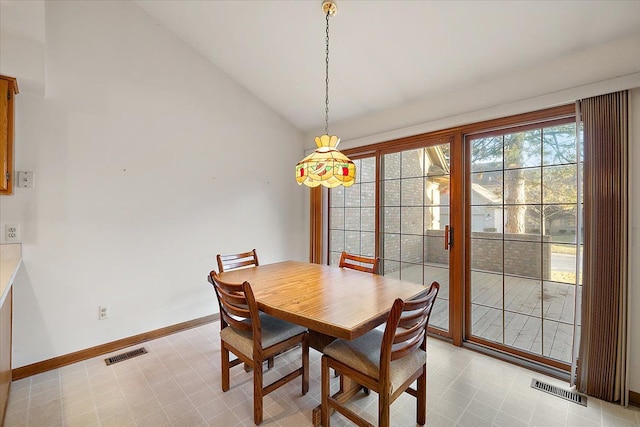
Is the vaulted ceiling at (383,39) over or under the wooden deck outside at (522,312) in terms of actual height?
over

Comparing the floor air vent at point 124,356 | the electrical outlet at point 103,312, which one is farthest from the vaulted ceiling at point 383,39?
the floor air vent at point 124,356

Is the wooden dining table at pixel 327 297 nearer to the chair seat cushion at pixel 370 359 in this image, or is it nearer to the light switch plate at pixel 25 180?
the chair seat cushion at pixel 370 359

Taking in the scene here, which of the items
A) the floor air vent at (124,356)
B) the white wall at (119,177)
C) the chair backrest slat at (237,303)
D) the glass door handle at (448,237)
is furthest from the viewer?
the glass door handle at (448,237)

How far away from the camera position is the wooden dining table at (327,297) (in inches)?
55.7

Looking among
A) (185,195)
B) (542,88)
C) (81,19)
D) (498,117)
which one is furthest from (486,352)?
(81,19)

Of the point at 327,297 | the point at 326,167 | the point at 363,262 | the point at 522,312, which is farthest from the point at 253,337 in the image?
the point at 522,312

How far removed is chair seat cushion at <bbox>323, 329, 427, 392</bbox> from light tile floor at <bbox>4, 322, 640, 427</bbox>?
0.45 meters

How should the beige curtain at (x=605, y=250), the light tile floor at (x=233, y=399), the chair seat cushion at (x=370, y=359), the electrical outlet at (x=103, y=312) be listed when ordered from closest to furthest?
the chair seat cushion at (x=370, y=359), the light tile floor at (x=233, y=399), the beige curtain at (x=605, y=250), the electrical outlet at (x=103, y=312)

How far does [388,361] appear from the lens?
137 centimetres

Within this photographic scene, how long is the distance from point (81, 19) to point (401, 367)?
361 centimetres

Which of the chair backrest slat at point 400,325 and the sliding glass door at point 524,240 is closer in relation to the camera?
the chair backrest slat at point 400,325

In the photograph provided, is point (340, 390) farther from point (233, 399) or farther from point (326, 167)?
point (326, 167)

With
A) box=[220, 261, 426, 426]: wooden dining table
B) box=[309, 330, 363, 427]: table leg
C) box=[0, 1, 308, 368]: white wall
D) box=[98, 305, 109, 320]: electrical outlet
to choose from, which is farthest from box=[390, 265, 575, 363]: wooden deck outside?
box=[98, 305, 109, 320]: electrical outlet

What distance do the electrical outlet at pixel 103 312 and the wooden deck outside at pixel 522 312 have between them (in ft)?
10.4
